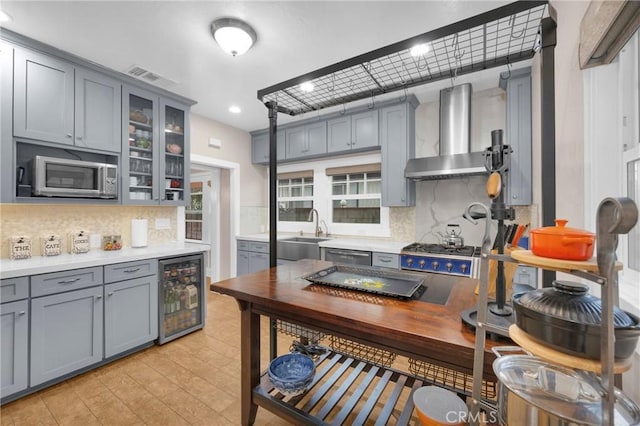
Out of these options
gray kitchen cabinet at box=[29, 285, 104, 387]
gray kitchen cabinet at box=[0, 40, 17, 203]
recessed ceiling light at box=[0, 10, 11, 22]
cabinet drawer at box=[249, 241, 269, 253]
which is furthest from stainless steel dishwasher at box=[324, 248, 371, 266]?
recessed ceiling light at box=[0, 10, 11, 22]

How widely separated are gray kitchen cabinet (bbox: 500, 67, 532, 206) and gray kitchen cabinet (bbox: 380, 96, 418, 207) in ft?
3.24

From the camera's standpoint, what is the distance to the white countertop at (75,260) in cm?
194

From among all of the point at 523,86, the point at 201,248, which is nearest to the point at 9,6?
the point at 201,248

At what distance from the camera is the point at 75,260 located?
7.32 feet

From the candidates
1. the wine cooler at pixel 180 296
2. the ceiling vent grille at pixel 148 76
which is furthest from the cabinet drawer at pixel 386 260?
the ceiling vent grille at pixel 148 76

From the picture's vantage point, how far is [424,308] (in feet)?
3.46

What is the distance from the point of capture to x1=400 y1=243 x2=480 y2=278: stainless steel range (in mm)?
2633

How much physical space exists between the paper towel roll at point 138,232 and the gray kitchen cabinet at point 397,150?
283cm

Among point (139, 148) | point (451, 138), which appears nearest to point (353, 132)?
point (451, 138)

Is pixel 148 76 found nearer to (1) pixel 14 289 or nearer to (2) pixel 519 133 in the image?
(1) pixel 14 289

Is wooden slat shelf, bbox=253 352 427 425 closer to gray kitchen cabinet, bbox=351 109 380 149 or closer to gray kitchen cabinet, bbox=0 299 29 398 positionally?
gray kitchen cabinet, bbox=0 299 29 398

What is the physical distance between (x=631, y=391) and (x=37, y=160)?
362 centimetres

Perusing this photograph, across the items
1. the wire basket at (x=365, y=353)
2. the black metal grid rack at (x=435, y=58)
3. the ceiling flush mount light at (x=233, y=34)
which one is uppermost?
the ceiling flush mount light at (x=233, y=34)

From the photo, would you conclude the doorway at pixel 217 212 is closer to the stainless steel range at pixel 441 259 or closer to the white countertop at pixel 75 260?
the white countertop at pixel 75 260
